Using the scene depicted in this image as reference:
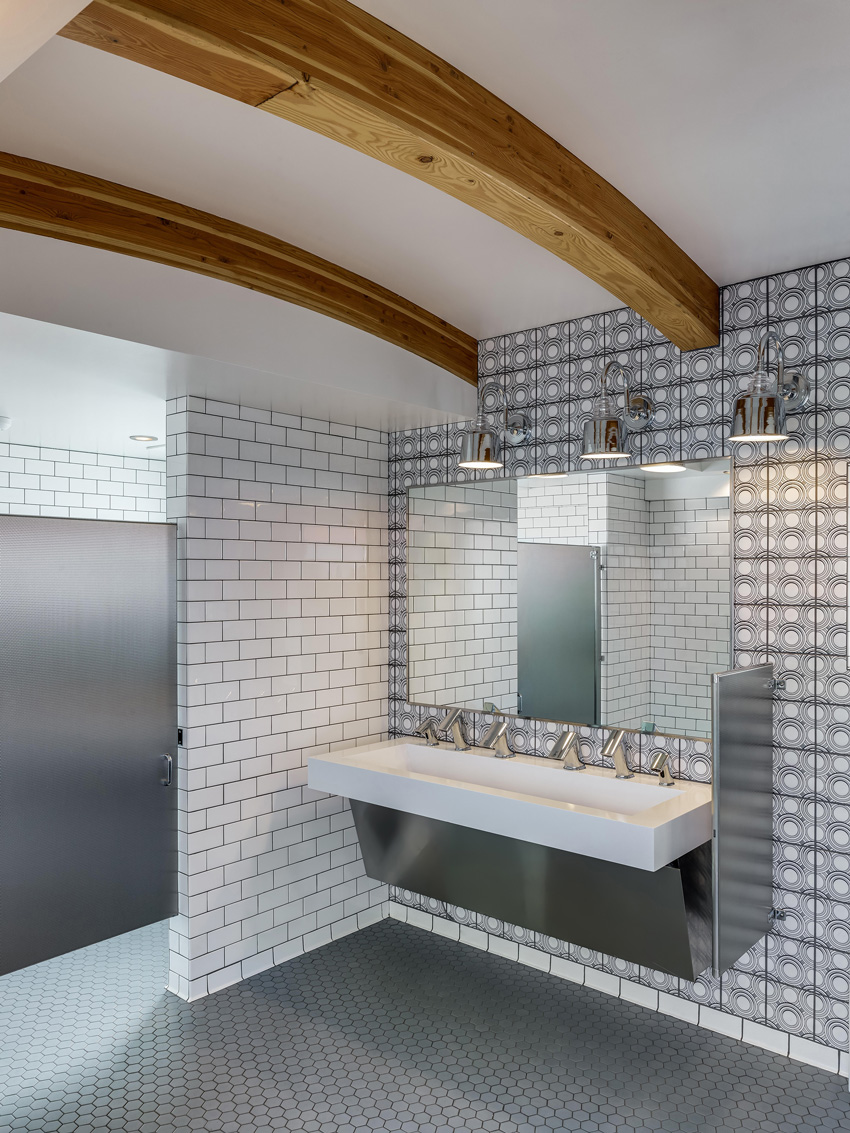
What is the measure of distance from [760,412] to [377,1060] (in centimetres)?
270

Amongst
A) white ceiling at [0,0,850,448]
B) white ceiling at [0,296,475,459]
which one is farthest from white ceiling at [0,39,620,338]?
white ceiling at [0,296,475,459]

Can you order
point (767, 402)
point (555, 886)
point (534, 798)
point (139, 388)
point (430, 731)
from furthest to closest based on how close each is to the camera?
point (430, 731) < point (139, 388) < point (555, 886) < point (534, 798) < point (767, 402)

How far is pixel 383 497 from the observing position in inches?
170

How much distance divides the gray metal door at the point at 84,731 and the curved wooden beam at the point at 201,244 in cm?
111

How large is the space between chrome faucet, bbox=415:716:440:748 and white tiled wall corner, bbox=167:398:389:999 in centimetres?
30

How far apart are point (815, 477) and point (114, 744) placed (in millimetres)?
2899

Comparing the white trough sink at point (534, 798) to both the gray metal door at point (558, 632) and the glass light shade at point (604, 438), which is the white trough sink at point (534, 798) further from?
the glass light shade at point (604, 438)

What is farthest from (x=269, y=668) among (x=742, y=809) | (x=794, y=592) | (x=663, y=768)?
(x=794, y=592)

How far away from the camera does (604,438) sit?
317 centimetres

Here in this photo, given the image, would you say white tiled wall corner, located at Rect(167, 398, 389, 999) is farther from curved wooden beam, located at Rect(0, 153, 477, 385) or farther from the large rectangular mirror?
curved wooden beam, located at Rect(0, 153, 477, 385)

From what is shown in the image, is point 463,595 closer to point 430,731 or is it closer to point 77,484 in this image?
point 430,731

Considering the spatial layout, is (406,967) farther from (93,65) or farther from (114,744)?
(93,65)

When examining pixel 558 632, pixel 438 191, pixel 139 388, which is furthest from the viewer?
pixel 558 632

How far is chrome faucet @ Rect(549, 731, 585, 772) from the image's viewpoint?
3.42m
